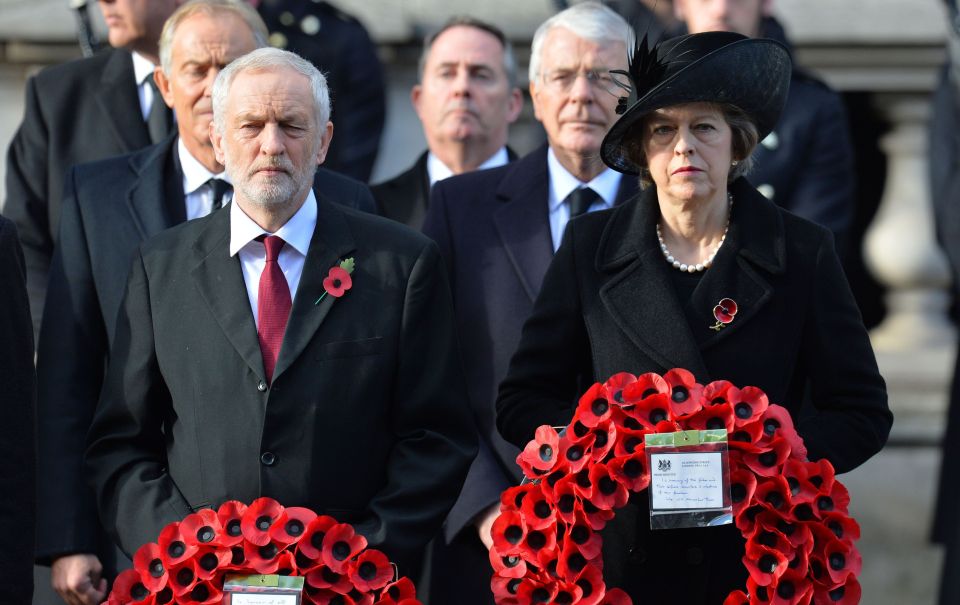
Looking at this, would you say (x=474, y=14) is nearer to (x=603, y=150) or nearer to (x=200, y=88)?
(x=200, y=88)

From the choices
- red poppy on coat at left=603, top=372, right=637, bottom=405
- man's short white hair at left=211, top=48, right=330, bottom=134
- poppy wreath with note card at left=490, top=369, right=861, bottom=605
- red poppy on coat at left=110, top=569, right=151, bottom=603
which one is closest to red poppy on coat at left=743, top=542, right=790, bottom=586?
poppy wreath with note card at left=490, top=369, right=861, bottom=605

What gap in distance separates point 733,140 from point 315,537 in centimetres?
143

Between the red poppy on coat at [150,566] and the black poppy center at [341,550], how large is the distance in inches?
14.8

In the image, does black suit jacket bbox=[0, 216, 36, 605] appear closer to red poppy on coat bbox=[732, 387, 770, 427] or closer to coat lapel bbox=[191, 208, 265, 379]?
coat lapel bbox=[191, 208, 265, 379]

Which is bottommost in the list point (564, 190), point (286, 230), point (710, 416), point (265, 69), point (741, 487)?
point (741, 487)

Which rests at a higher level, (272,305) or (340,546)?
(272,305)

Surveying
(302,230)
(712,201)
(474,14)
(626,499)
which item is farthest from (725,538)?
(474,14)

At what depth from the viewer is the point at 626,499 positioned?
4.39 m

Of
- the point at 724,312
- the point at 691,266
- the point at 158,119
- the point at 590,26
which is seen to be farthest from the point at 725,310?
the point at 158,119

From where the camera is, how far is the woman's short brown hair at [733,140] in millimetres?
4777

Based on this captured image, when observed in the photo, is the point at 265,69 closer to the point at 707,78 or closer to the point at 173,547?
the point at 707,78

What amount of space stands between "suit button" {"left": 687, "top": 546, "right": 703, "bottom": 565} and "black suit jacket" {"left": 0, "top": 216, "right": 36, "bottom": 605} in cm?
151

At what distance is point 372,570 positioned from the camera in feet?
14.3

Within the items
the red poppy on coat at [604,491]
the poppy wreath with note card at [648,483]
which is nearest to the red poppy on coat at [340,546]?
the poppy wreath with note card at [648,483]
